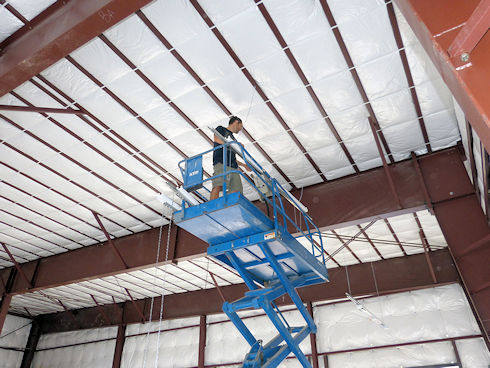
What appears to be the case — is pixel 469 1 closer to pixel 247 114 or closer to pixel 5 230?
pixel 247 114

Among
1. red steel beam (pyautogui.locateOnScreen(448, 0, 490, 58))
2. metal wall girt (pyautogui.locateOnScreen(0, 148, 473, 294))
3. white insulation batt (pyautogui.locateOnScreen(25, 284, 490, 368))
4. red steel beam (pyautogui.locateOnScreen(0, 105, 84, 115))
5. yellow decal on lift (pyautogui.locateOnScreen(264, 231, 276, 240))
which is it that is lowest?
red steel beam (pyautogui.locateOnScreen(448, 0, 490, 58))

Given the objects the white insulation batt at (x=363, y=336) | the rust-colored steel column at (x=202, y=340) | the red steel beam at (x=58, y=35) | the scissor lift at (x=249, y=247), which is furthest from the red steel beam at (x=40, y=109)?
the rust-colored steel column at (x=202, y=340)

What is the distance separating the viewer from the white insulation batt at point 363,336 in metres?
18.2

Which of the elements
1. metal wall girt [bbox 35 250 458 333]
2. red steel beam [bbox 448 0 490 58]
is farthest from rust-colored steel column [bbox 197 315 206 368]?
red steel beam [bbox 448 0 490 58]

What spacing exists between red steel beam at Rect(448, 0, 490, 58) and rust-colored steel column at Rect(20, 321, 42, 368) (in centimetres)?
3658

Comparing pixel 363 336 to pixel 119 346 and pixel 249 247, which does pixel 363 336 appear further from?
pixel 119 346

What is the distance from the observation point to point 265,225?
26.5ft

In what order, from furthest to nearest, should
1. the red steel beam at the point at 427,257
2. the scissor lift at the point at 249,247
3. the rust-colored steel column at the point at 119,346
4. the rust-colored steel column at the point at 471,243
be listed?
the rust-colored steel column at the point at 119,346, the red steel beam at the point at 427,257, the rust-colored steel column at the point at 471,243, the scissor lift at the point at 249,247

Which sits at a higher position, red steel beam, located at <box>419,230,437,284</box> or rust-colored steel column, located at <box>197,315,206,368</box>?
red steel beam, located at <box>419,230,437,284</box>

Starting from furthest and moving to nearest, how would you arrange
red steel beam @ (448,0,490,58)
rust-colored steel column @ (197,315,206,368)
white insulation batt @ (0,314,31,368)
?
white insulation batt @ (0,314,31,368), rust-colored steel column @ (197,315,206,368), red steel beam @ (448,0,490,58)

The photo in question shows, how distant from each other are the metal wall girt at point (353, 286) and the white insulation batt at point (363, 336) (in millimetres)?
622

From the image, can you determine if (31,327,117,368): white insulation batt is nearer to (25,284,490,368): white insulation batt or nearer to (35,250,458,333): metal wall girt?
(25,284,490,368): white insulation batt

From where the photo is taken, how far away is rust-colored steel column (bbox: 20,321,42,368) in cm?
2991

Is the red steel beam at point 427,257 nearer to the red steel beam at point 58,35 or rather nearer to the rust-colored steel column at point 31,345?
the red steel beam at point 58,35
